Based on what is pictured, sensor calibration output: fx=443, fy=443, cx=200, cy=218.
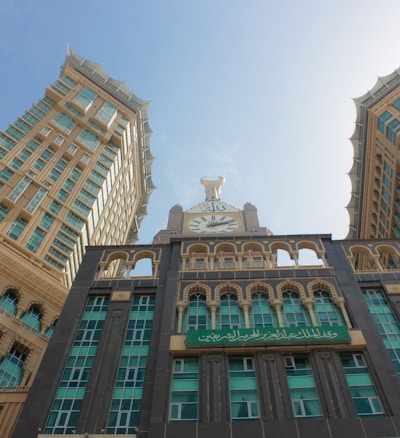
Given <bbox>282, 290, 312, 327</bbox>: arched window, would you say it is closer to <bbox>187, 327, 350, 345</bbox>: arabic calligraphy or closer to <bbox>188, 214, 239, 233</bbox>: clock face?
<bbox>187, 327, 350, 345</bbox>: arabic calligraphy

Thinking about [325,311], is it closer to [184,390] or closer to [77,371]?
[184,390]

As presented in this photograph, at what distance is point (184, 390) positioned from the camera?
20281 millimetres

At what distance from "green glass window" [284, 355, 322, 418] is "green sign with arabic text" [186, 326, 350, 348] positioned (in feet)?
3.10

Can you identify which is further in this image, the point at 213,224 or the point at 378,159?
the point at 378,159

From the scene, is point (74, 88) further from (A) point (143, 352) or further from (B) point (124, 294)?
(A) point (143, 352)

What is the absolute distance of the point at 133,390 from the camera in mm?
20484

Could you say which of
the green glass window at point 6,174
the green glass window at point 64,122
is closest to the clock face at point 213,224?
the green glass window at point 6,174

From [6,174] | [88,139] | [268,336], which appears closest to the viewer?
[268,336]

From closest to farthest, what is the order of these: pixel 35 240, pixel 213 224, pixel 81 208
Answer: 1. pixel 35 240
2. pixel 213 224
3. pixel 81 208

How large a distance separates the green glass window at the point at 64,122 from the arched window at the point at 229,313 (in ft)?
123

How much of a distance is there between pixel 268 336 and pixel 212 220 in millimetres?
23514

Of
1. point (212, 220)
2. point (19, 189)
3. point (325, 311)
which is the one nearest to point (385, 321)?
point (325, 311)

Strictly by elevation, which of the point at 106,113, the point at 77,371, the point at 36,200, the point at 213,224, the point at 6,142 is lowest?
the point at 77,371

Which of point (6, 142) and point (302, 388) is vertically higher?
point (6, 142)
